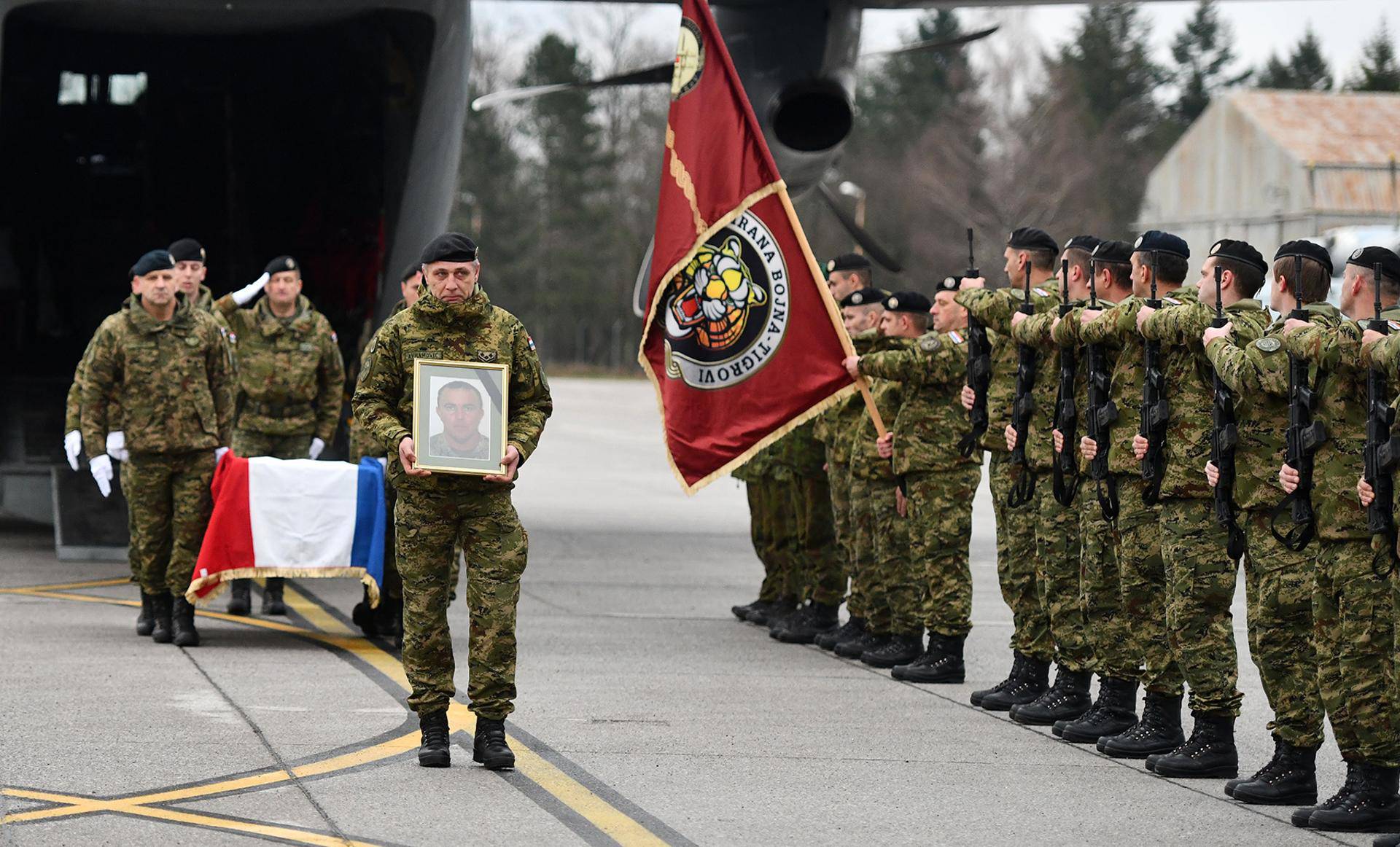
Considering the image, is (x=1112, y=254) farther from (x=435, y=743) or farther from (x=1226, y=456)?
(x=435, y=743)

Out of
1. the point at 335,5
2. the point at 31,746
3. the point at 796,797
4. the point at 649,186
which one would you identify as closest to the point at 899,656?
the point at 796,797

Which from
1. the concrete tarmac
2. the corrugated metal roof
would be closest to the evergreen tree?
the corrugated metal roof

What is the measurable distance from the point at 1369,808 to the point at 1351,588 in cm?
67

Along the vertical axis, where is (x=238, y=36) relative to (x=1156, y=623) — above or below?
above

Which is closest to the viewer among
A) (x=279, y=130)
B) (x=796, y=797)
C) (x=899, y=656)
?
(x=796, y=797)

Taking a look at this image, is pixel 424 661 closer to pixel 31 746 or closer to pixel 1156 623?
pixel 31 746

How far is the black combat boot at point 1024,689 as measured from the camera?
7.50 meters

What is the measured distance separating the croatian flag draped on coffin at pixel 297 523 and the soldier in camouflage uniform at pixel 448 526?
92.6 inches

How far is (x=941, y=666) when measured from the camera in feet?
26.9

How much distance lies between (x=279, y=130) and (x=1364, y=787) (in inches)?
340

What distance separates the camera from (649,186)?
64.1 metres

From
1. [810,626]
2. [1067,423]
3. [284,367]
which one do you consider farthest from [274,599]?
[1067,423]

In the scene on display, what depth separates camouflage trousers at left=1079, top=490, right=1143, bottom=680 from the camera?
22.3 ft

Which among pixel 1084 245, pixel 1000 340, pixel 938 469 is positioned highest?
pixel 1084 245
